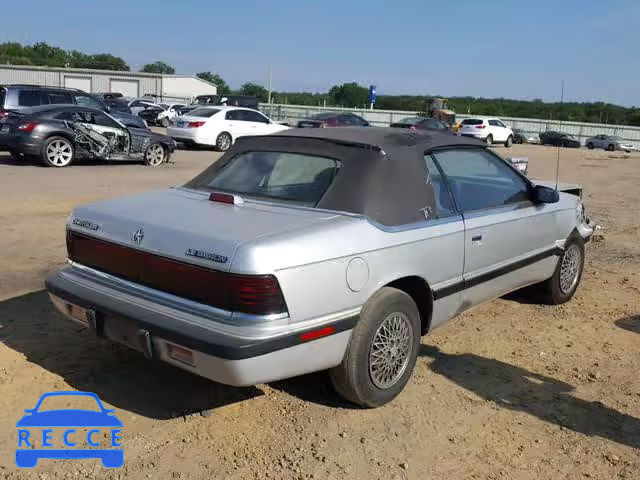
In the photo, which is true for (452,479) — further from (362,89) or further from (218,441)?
(362,89)

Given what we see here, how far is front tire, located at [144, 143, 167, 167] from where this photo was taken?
49.7ft

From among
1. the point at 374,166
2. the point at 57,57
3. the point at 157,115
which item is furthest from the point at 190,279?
the point at 57,57

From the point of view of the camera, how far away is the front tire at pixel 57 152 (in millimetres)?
13359

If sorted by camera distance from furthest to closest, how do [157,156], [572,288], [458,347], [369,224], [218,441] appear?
[157,156] < [572,288] < [458,347] < [369,224] < [218,441]

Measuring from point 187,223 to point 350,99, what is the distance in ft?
328

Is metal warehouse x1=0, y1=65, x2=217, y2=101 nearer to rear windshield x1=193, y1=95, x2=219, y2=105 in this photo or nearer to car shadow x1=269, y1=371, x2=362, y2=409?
rear windshield x1=193, y1=95, x2=219, y2=105

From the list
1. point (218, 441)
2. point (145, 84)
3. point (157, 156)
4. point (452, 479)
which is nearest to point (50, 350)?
point (218, 441)

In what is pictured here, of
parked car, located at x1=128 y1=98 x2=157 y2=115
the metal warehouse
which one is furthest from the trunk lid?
the metal warehouse

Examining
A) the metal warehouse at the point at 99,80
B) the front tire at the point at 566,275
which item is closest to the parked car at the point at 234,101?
the metal warehouse at the point at 99,80

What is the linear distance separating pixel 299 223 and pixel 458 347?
6.43 ft

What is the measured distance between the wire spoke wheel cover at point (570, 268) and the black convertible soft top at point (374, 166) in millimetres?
1781

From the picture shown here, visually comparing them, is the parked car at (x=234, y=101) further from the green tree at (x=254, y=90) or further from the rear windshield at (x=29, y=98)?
the green tree at (x=254, y=90)

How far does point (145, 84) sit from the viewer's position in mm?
63500

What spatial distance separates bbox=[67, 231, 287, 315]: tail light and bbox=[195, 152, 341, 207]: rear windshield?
0.92 m
